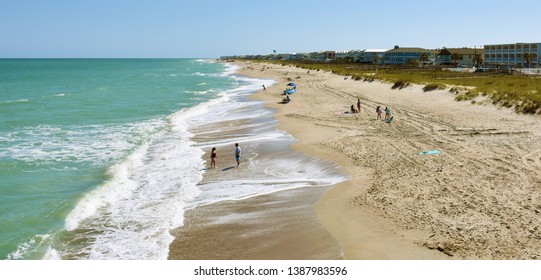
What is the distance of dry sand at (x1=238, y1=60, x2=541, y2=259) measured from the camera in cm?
1056

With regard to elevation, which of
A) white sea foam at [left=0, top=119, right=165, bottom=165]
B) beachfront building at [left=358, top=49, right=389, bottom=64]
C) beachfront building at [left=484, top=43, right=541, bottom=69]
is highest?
beachfront building at [left=358, top=49, right=389, bottom=64]

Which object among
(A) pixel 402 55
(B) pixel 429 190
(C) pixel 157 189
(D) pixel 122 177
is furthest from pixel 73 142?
(A) pixel 402 55

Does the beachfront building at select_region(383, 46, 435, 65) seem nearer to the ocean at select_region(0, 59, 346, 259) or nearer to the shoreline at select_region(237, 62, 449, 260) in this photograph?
the ocean at select_region(0, 59, 346, 259)

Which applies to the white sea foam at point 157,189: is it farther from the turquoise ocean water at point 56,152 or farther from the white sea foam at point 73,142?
the turquoise ocean water at point 56,152

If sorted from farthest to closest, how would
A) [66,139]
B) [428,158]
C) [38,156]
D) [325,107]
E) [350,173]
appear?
[325,107] < [66,139] < [38,156] < [428,158] < [350,173]

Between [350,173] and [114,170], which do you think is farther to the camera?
[114,170]

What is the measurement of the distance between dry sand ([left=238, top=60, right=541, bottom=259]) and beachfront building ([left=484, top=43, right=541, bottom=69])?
65356mm

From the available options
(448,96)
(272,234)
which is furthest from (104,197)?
(448,96)

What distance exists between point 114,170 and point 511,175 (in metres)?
15.9

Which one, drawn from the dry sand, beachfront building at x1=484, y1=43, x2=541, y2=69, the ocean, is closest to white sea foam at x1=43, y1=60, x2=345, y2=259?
the ocean

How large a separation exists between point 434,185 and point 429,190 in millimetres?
566
